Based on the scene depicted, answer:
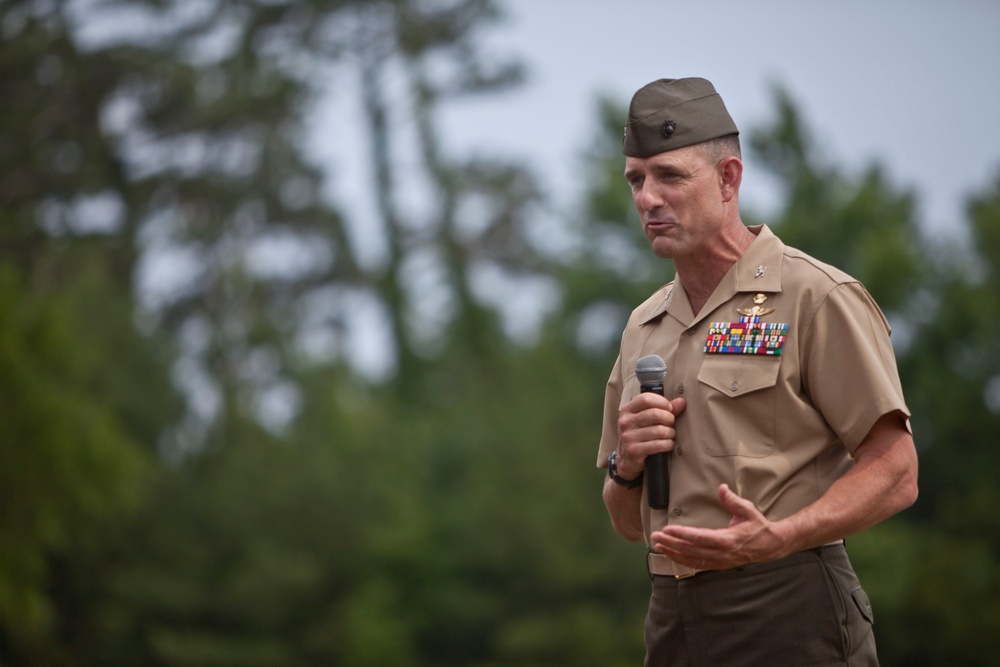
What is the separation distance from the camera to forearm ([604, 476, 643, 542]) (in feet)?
10.6

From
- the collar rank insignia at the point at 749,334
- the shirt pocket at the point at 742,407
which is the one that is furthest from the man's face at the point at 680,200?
the shirt pocket at the point at 742,407

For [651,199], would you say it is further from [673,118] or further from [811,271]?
[811,271]

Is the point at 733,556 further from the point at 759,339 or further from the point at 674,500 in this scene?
the point at 759,339

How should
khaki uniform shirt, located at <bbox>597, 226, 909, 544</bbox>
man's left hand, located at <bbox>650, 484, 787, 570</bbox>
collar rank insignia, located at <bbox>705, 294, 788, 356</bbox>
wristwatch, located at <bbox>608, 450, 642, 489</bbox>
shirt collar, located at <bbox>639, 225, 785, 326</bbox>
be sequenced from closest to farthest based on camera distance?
man's left hand, located at <bbox>650, 484, 787, 570</bbox>
khaki uniform shirt, located at <bbox>597, 226, 909, 544</bbox>
collar rank insignia, located at <bbox>705, 294, 788, 356</bbox>
shirt collar, located at <bbox>639, 225, 785, 326</bbox>
wristwatch, located at <bbox>608, 450, 642, 489</bbox>

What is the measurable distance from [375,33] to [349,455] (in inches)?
329

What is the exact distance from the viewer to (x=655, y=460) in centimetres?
293

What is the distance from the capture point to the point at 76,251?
841 inches

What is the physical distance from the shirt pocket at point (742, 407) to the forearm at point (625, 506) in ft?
1.25

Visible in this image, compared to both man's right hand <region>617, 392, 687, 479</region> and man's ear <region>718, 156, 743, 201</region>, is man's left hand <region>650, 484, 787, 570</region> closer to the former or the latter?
man's right hand <region>617, 392, 687, 479</region>

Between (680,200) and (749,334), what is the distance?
0.36 m

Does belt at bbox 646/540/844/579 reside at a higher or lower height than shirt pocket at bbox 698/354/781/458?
lower

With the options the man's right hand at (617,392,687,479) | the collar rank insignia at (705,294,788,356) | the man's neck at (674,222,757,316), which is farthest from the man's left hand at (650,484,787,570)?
the man's neck at (674,222,757,316)

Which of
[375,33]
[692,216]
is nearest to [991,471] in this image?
[375,33]

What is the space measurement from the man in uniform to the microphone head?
0.20 feet
